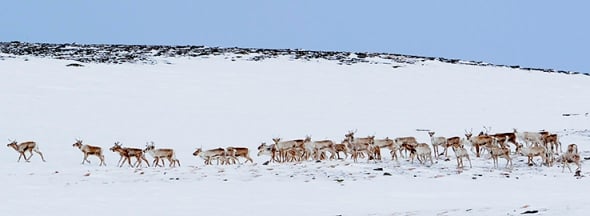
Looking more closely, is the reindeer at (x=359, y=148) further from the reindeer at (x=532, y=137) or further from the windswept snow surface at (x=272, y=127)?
the reindeer at (x=532, y=137)

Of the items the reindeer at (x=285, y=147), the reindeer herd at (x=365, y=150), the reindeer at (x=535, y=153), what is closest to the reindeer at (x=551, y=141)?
the reindeer herd at (x=365, y=150)

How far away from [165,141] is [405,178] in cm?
1005

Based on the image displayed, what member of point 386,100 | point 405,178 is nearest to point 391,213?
point 405,178

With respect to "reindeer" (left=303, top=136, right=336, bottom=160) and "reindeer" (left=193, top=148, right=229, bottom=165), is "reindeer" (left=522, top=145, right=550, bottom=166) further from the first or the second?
"reindeer" (left=193, top=148, right=229, bottom=165)

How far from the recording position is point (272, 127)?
28094 millimetres

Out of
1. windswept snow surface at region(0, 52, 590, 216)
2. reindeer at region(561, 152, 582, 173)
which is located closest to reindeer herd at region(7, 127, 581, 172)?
reindeer at region(561, 152, 582, 173)

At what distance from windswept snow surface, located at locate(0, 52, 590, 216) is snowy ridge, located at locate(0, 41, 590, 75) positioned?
1.95 metres

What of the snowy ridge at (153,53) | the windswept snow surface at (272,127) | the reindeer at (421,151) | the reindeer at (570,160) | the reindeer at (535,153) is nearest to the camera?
the windswept snow surface at (272,127)

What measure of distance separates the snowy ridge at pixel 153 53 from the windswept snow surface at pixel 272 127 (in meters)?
1.95

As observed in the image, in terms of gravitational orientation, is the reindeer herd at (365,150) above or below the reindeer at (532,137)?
below

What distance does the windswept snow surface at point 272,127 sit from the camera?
1501 centimetres

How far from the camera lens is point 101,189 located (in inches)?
650

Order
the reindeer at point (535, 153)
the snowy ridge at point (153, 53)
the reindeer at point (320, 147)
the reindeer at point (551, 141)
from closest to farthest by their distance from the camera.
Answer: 1. the reindeer at point (535, 153)
2. the reindeer at point (551, 141)
3. the reindeer at point (320, 147)
4. the snowy ridge at point (153, 53)

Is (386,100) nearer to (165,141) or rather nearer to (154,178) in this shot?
(165,141)
